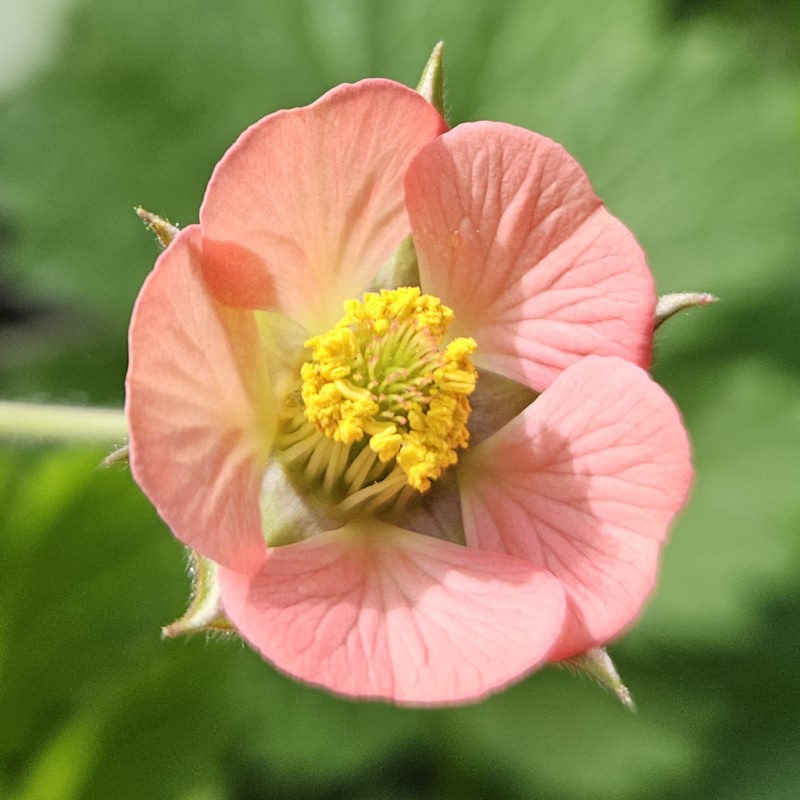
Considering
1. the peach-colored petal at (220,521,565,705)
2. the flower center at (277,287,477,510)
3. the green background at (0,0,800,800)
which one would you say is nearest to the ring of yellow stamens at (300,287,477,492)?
the flower center at (277,287,477,510)

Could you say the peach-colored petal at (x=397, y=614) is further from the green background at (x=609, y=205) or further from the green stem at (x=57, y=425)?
the green background at (x=609, y=205)

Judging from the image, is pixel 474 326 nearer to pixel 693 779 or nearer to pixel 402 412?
pixel 402 412

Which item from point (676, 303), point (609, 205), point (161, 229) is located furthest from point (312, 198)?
point (609, 205)

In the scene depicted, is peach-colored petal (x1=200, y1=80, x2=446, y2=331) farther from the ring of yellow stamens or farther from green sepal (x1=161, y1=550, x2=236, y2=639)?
green sepal (x1=161, y1=550, x2=236, y2=639)

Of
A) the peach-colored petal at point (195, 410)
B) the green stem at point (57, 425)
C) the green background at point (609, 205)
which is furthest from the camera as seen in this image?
the green background at point (609, 205)

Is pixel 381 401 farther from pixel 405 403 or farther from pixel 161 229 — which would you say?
pixel 161 229

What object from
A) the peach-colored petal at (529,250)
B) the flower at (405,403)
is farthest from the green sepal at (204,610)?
the peach-colored petal at (529,250)

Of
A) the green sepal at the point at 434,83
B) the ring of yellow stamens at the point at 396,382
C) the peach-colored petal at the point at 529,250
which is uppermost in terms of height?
the green sepal at the point at 434,83
